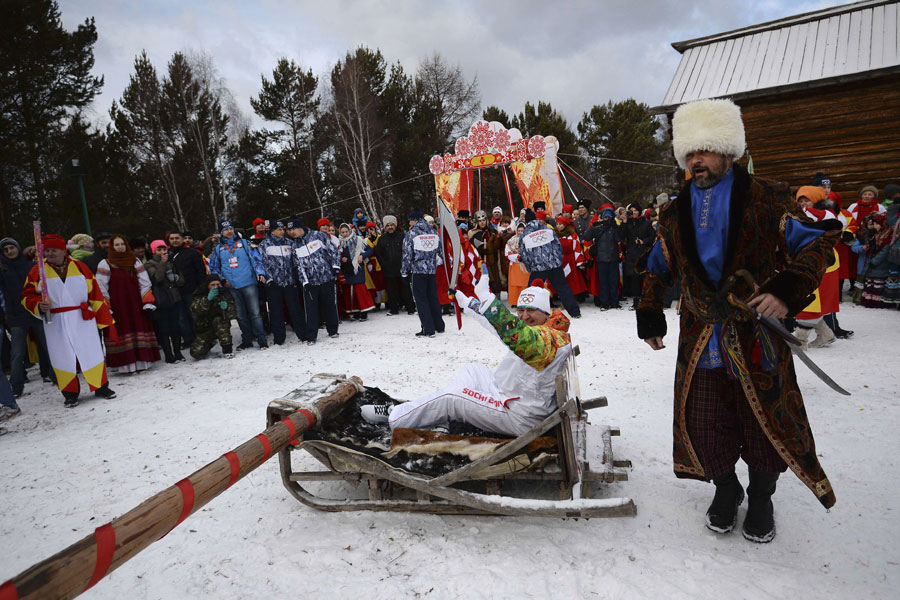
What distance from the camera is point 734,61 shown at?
1347 centimetres

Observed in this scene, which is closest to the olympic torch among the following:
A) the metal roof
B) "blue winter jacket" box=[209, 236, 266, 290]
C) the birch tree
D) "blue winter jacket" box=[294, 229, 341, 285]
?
"blue winter jacket" box=[209, 236, 266, 290]

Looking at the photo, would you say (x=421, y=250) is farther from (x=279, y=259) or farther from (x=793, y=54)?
(x=793, y=54)

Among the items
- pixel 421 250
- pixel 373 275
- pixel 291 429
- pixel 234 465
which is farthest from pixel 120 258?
pixel 234 465

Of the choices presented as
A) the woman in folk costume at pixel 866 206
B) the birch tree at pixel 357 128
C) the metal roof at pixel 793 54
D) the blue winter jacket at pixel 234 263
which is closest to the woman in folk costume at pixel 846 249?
the woman in folk costume at pixel 866 206

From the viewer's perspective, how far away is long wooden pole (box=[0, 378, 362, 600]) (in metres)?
1.29

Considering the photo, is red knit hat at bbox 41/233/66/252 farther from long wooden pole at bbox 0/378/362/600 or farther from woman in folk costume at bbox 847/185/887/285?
woman in folk costume at bbox 847/185/887/285

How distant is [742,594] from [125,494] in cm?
391

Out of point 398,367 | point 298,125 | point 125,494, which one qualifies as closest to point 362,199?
point 298,125

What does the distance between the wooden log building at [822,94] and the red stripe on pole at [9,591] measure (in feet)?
46.9

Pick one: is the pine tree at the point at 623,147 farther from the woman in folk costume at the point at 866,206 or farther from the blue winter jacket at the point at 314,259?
the blue winter jacket at the point at 314,259

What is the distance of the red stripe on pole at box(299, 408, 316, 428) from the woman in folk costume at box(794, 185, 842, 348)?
4982mm

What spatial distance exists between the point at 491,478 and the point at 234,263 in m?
6.30

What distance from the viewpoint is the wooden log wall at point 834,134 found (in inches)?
444

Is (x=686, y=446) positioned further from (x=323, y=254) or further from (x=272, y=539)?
(x=323, y=254)
